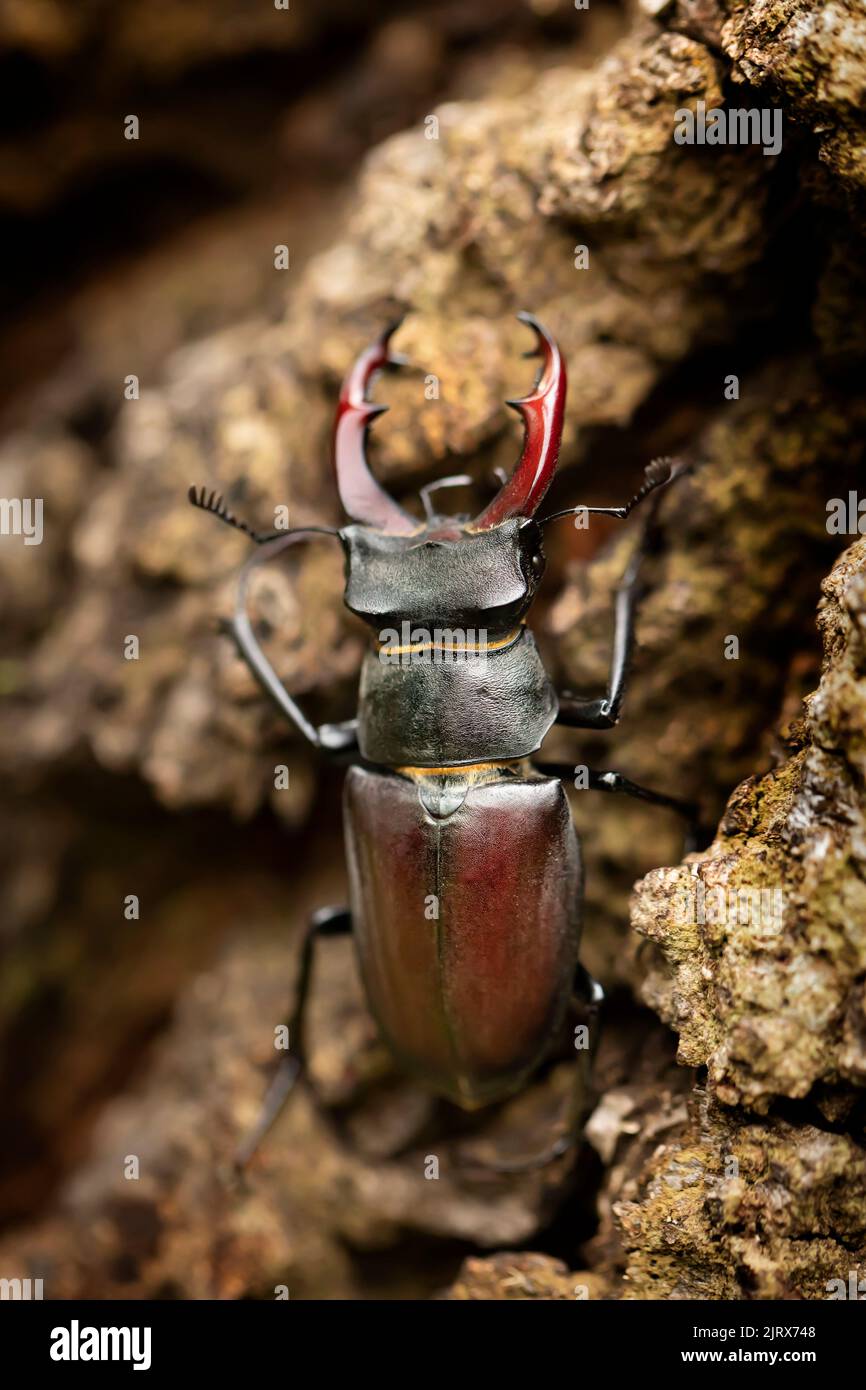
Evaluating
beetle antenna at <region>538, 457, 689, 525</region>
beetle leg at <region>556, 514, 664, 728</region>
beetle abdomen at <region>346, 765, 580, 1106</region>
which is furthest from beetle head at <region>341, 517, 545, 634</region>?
beetle abdomen at <region>346, 765, 580, 1106</region>

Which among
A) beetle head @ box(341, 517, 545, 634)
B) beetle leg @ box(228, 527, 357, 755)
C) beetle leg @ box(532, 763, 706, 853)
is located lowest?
beetle leg @ box(532, 763, 706, 853)

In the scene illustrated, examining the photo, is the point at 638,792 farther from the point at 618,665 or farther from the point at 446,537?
the point at 446,537

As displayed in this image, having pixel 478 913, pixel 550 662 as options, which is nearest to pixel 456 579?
pixel 550 662

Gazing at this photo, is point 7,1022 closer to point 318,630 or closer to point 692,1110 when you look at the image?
point 318,630

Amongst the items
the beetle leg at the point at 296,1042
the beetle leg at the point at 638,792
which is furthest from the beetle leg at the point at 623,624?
the beetle leg at the point at 296,1042

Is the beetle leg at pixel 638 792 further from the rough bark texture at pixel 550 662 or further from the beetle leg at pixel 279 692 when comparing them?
the beetle leg at pixel 279 692

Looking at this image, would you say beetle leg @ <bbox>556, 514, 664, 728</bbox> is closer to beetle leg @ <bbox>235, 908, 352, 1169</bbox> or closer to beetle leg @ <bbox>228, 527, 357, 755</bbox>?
beetle leg @ <bbox>228, 527, 357, 755</bbox>

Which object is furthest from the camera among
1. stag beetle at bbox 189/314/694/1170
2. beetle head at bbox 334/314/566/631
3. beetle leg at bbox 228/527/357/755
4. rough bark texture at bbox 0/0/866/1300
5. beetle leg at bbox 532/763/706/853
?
beetle leg at bbox 228/527/357/755
